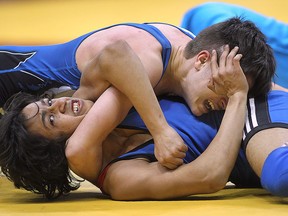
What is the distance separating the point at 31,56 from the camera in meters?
2.96

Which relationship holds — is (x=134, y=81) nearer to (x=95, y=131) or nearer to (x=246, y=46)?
(x=95, y=131)

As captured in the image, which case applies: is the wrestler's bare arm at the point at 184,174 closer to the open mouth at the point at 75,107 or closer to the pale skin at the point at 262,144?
the pale skin at the point at 262,144

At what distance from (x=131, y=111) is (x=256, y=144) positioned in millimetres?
502

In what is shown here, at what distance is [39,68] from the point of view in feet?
9.48

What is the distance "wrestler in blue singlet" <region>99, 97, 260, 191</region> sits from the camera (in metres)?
2.46

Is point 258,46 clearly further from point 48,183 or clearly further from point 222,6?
point 222,6

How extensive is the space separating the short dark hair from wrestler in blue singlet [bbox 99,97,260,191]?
18 centimetres

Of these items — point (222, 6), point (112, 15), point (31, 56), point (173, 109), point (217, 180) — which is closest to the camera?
point (217, 180)

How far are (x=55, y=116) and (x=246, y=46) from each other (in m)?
0.72

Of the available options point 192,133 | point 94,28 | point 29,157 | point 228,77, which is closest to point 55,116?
point 29,157

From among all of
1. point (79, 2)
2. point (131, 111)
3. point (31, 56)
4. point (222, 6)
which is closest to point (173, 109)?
point (131, 111)

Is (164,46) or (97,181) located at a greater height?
(164,46)

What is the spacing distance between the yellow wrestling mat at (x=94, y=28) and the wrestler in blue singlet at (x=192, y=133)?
64 millimetres

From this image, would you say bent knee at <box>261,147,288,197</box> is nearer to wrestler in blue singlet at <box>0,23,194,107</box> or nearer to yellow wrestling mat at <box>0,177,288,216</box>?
yellow wrestling mat at <box>0,177,288,216</box>
